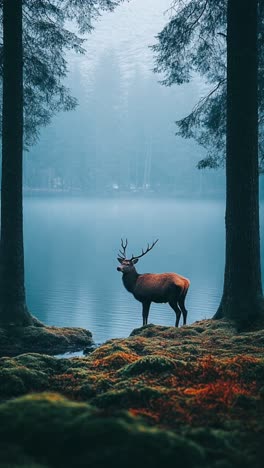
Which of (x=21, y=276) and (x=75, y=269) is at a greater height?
(x=21, y=276)

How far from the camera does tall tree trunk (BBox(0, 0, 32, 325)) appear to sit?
10484 millimetres

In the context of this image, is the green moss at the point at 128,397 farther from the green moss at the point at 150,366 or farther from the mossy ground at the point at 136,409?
the green moss at the point at 150,366

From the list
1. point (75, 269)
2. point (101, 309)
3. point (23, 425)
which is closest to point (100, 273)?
point (75, 269)

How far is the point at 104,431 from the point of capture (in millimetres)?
2963

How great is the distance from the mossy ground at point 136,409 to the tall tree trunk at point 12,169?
11.6ft

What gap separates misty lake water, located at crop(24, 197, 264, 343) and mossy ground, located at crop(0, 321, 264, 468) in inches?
270

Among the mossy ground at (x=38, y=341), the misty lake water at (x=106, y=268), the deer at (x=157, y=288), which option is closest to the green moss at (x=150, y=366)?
the mossy ground at (x=38, y=341)

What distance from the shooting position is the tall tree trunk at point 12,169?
10.5m

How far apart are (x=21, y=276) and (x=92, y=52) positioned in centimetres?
19846

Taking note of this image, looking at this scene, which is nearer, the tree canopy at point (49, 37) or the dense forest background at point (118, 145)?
the tree canopy at point (49, 37)

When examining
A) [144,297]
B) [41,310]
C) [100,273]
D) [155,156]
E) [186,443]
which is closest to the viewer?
[186,443]

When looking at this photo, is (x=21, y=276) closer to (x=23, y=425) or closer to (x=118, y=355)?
(x=118, y=355)

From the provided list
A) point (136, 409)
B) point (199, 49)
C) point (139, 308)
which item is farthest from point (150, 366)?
point (139, 308)

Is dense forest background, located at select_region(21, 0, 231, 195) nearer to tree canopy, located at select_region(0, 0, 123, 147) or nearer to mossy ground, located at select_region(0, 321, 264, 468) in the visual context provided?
tree canopy, located at select_region(0, 0, 123, 147)
